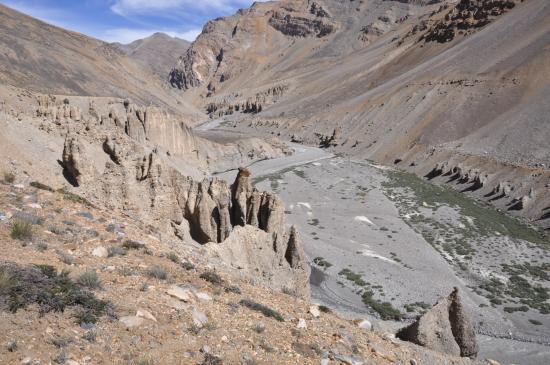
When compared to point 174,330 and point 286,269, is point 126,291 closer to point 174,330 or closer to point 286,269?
point 174,330

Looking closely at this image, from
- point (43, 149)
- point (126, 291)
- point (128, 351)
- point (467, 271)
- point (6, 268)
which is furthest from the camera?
point (467, 271)

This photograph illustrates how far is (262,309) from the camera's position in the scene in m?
8.77

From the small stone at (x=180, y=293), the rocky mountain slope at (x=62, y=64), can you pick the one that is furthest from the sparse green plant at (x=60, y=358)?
the rocky mountain slope at (x=62, y=64)

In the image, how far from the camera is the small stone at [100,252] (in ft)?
29.0

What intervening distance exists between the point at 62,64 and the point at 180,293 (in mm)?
92091

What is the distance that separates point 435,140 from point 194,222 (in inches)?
1979

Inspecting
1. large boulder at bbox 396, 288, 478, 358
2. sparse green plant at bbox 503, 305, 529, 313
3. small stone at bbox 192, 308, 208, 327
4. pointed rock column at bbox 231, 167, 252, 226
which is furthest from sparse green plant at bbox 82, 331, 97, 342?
sparse green plant at bbox 503, 305, 529, 313

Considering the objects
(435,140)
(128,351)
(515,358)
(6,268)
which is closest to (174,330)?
(128,351)

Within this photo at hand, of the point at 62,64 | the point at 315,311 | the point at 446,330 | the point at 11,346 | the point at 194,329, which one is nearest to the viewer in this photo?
the point at 11,346

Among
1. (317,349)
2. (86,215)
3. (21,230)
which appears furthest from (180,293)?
(86,215)

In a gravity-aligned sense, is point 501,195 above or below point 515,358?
above

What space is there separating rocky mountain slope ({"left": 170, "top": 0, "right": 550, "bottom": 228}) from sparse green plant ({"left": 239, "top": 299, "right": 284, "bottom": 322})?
35242 mm

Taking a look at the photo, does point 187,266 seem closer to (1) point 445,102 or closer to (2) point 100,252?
(2) point 100,252

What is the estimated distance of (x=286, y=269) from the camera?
17.1 m
